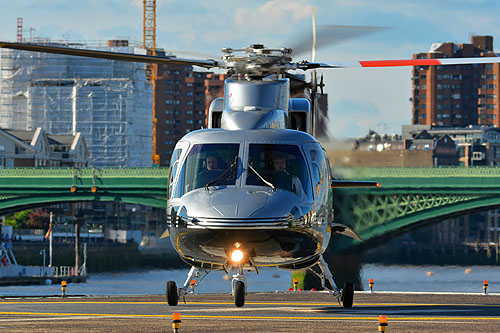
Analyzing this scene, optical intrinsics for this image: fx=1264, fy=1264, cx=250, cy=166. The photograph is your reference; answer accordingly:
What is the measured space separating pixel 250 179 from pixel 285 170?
85 cm

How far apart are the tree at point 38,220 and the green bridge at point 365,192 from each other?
75598 millimetres

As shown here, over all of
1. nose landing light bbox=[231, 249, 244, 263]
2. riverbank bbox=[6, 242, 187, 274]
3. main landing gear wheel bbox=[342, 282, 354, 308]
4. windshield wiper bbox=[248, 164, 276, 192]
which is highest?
windshield wiper bbox=[248, 164, 276, 192]

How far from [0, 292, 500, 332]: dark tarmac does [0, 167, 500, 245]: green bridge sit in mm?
40623

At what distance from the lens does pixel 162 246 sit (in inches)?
6156

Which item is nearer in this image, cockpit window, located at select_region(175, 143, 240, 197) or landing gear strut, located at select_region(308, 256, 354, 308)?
cockpit window, located at select_region(175, 143, 240, 197)

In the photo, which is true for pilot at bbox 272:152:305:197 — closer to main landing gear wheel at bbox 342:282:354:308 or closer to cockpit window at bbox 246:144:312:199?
cockpit window at bbox 246:144:312:199

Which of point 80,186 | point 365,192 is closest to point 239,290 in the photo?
point 365,192

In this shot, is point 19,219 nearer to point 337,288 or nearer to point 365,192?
point 365,192

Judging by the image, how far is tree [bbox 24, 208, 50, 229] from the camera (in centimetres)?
16951

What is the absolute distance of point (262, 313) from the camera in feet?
96.0

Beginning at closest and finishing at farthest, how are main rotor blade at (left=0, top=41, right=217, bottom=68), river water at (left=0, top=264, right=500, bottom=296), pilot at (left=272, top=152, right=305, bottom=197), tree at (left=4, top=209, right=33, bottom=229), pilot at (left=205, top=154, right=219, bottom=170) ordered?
main rotor blade at (left=0, top=41, right=217, bottom=68) → pilot at (left=272, top=152, right=305, bottom=197) → pilot at (left=205, top=154, right=219, bottom=170) → river water at (left=0, top=264, right=500, bottom=296) → tree at (left=4, top=209, right=33, bottom=229)

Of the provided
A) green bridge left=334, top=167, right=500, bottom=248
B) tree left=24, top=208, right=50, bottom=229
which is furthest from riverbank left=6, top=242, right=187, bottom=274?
green bridge left=334, top=167, right=500, bottom=248

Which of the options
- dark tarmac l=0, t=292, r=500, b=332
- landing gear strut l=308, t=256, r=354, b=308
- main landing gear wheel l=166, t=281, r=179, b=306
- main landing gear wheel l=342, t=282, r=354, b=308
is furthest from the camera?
main landing gear wheel l=342, t=282, r=354, b=308

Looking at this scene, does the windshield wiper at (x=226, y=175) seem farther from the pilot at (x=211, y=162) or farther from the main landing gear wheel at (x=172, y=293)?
the main landing gear wheel at (x=172, y=293)
